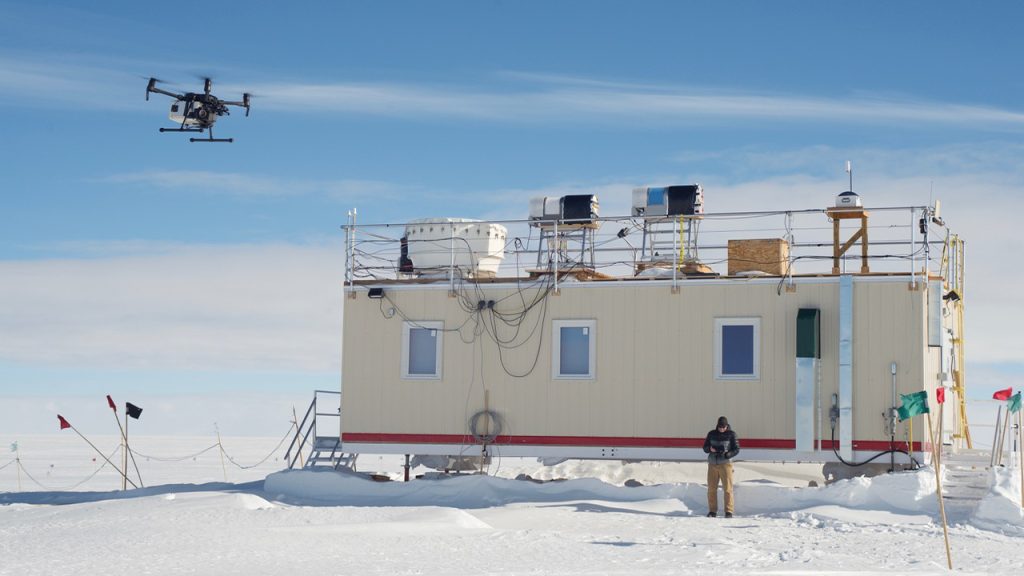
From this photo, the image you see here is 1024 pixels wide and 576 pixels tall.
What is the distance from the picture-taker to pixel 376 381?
23.8 metres

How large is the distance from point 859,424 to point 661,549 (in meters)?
6.14

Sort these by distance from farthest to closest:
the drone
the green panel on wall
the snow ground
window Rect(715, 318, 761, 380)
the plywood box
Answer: the drone, the plywood box, window Rect(715, 318, 761, 380), the green panel on wall, the snow ground

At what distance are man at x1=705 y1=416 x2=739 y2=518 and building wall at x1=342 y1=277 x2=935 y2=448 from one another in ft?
6.09

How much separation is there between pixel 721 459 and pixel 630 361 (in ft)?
10.2

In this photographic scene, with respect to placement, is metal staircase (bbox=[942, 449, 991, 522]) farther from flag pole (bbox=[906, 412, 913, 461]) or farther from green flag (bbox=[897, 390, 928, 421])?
green flag (bbox=[897, 390, 928, 421])

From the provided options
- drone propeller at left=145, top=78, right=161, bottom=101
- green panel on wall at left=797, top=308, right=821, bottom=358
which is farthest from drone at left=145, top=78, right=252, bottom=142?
green panel on wall at left=797, top=308, right=821, bottom=358

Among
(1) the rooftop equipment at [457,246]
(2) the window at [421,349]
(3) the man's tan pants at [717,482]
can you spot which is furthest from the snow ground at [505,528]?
(1) the rooftop equipment at [457,246]

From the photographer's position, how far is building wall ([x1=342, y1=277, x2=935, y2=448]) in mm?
21141

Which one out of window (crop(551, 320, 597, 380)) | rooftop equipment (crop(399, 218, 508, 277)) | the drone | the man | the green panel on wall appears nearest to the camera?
the man

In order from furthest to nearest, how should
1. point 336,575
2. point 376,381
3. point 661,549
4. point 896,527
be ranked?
1. point 376,381
2. point 896,527
3. point 661,549
4. point 336,575

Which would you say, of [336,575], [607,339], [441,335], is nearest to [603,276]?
[607,339]

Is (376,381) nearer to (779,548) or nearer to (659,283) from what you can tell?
(659,283)

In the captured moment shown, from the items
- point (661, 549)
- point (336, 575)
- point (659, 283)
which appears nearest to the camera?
point (336, 575)

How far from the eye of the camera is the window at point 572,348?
22.7m
